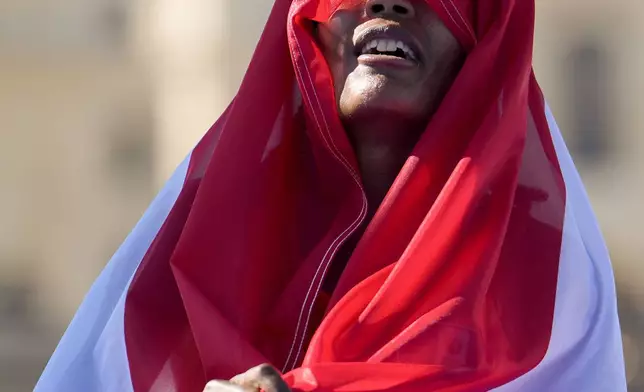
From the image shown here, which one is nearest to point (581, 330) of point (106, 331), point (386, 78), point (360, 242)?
point (360, 242)

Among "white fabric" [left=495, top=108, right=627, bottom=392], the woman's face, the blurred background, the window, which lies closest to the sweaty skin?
the woman's face

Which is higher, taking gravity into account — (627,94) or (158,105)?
(627,94)

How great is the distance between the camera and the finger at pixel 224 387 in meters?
1.14

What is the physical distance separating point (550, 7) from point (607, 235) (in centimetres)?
243

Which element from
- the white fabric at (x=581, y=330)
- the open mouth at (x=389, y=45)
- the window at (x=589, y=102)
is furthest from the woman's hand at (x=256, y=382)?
the window at (x=589, y=102)

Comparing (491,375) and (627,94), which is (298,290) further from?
(627,94)

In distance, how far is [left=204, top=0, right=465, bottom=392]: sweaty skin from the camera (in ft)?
4.76

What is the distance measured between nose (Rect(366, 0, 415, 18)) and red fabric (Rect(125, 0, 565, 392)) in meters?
0.04

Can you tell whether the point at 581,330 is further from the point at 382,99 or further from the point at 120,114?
the point at 120,114

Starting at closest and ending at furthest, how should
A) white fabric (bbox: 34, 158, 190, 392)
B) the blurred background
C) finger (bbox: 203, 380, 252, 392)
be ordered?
1. finger (bbox: 203, 380, 252, 392)
2. white fabric (bbox: 34, 158, 190, 392)
3. the blurred background

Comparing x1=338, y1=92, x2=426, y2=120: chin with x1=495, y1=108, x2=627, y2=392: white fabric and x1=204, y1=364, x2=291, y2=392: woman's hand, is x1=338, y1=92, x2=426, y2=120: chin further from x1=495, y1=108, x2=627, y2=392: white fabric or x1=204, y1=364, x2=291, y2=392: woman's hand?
x1=204, y1=364, x2=291, y2=392: woman's hand

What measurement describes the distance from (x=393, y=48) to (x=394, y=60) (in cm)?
2

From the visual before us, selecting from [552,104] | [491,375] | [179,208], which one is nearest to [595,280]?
[491,375]

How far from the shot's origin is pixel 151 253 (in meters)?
1.50
